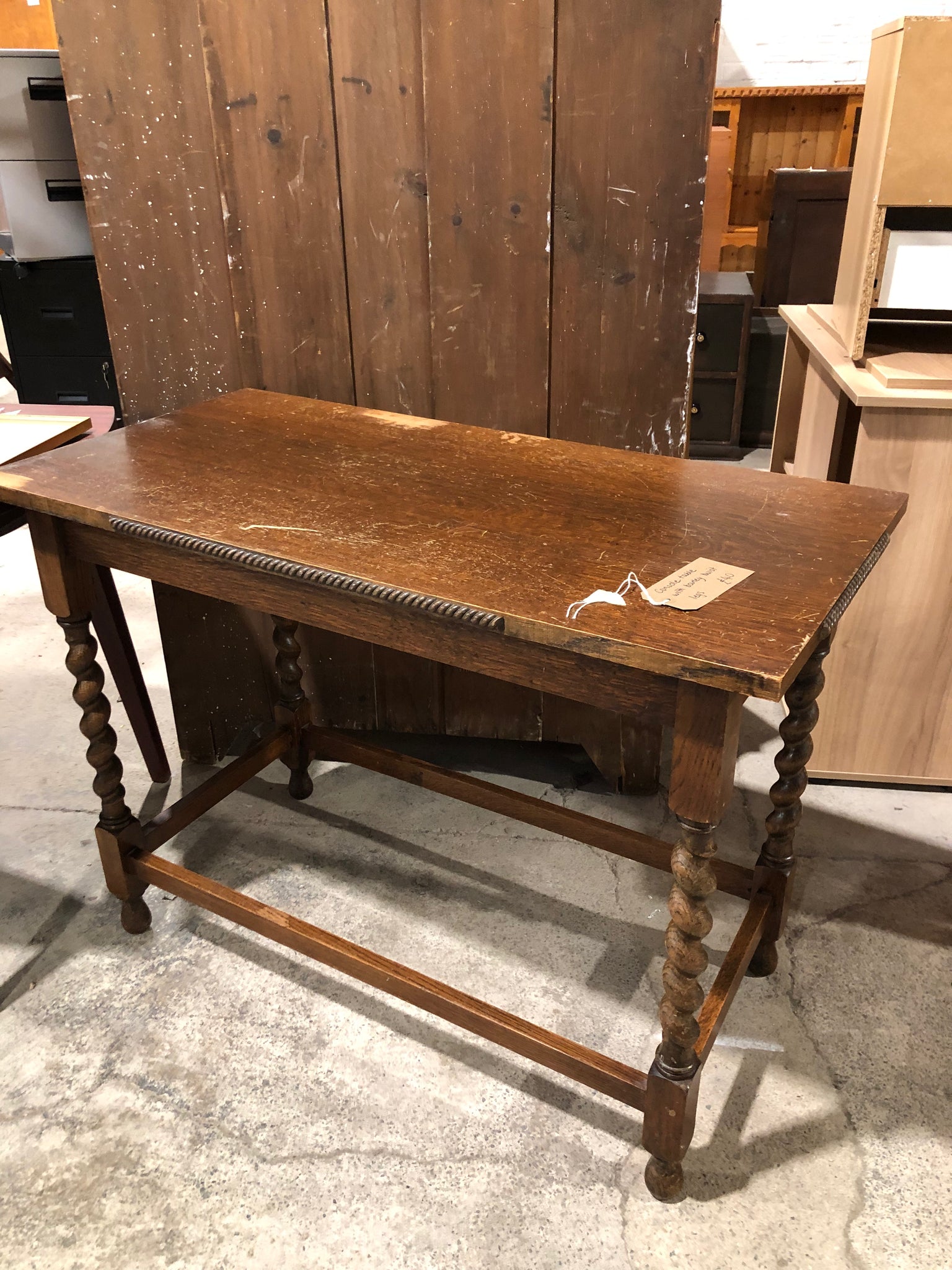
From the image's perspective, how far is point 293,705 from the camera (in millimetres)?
2180

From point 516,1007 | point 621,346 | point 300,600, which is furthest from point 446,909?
point 621,346

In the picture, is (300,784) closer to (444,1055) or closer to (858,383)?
(444,1055)

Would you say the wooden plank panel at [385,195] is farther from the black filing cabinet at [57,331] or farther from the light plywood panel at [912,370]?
the black filing cabinet at [57,331]

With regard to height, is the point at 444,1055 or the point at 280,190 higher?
the point at 280,190

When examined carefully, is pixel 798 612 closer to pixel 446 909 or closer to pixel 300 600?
pixel 300 600

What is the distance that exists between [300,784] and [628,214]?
1.38 m

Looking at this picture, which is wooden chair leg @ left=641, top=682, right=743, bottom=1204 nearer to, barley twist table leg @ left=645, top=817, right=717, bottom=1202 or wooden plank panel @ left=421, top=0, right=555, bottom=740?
barley twist table leg @ left=645, top=817, right=717, bottom=1202

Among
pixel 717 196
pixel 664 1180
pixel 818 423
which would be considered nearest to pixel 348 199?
pixel 818 423

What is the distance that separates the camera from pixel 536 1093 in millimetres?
1569

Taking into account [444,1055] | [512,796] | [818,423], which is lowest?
[444,1055]

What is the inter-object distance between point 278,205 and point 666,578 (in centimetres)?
120

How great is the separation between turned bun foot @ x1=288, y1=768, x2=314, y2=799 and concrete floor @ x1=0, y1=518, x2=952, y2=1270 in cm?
4

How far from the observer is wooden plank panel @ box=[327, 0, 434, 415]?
1.76 meters

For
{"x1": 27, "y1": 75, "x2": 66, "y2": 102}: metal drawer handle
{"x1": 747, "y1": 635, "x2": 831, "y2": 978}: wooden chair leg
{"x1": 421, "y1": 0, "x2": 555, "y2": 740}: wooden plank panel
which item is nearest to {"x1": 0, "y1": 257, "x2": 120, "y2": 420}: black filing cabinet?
{"x1": 27, "y1": 75, "x2": 66, "y2": 102}: metal drawer handle
